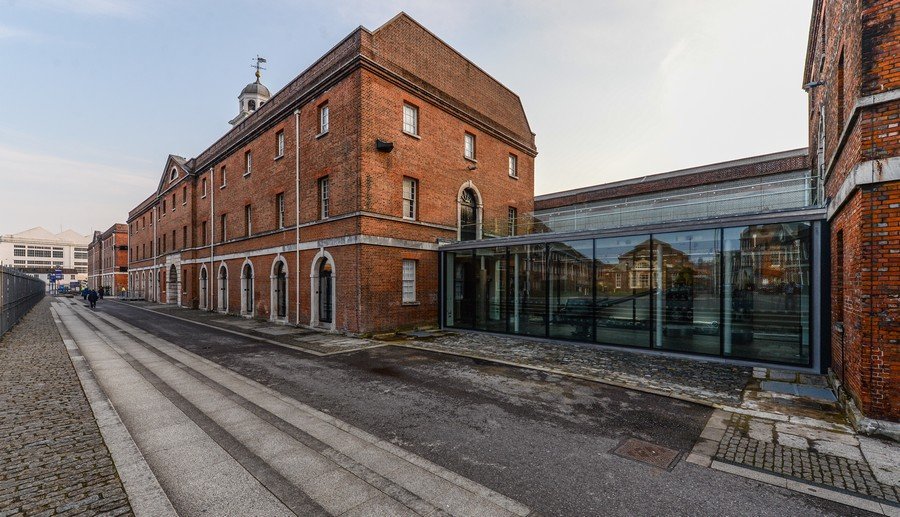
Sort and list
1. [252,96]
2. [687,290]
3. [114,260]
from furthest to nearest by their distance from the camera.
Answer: [114,260] < [252,96] < [687,290]

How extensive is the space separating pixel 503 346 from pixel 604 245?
15.5 feet

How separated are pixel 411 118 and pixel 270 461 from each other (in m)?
15.5

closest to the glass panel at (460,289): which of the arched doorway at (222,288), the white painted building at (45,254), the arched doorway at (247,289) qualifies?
the arched doorway at (247,289)

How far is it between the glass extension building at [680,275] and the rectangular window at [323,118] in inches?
359

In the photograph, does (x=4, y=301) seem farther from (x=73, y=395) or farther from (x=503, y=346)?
(x=503, y=346)

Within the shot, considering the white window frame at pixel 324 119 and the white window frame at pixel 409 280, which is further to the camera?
the white window frame at pixel 324 119

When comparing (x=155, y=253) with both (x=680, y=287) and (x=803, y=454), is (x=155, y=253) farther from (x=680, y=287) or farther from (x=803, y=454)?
(x=803, y=454)

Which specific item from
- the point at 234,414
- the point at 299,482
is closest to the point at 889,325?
Answer: the point at 299,482

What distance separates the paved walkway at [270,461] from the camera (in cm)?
380

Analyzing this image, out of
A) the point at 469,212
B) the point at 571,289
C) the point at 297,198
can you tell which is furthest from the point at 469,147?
the point at 571,289

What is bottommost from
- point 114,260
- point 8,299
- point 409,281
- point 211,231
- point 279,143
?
point 8,299

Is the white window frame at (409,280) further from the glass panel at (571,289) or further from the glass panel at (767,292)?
the glass panel at (767,292)

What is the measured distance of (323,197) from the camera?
17.2 m

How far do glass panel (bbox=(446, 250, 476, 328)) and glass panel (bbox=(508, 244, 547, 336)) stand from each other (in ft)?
6.97
